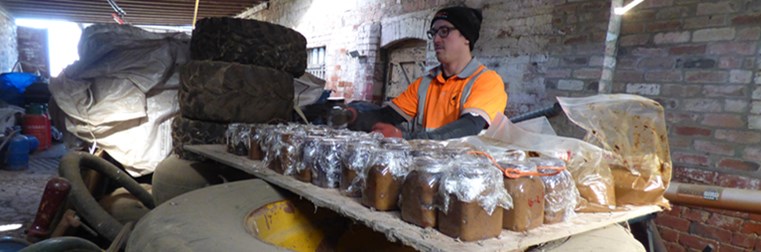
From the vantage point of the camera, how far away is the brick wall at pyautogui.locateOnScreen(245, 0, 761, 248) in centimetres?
227

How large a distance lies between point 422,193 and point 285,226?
621 mm

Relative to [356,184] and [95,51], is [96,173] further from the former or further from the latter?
[356,184]

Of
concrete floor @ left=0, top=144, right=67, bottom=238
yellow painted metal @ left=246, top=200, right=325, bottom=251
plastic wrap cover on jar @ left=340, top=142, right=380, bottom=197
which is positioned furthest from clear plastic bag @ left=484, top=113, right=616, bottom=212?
concrete floor @ left=0, top=144, right=67, bottom=238

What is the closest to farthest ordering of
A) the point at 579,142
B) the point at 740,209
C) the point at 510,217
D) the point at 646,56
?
the point at 510,217
the point at 579,142
the point at 740,209
the point at 646,56

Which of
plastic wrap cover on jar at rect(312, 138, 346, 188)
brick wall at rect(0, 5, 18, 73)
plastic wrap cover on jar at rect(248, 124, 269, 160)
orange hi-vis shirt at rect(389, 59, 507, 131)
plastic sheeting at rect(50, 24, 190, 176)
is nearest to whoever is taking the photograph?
plastic wrap cover on jar at rect(312, 138, 346, 188)

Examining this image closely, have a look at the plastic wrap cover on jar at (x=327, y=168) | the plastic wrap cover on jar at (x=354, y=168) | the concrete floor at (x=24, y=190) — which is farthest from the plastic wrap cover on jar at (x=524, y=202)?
the concrete floor at (x=24, y=190)

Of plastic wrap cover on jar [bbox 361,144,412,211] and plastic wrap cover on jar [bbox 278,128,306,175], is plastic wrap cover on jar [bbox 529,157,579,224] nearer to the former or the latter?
plastic wrap cover on jar [bbox 361,144,412,211]

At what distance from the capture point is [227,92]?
7.40 ft

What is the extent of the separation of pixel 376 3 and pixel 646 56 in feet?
9.94

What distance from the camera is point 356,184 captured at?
3.58ft

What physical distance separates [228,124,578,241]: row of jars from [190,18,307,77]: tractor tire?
4.14 ft

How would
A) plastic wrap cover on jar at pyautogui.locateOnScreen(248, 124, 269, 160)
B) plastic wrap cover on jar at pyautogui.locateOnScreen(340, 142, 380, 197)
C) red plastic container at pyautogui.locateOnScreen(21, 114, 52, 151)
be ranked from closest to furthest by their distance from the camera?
1. plastic wrap cover on jar at pyautogui.locateOnScreen(340, 142, 380, 197)
2. plastic wrap cover on jar at pyautogui.locateOnScreen(248, 124, 269, 160)
3. red plastic container at pyautogui.locateOnScreen(21, 114, 52, 151)

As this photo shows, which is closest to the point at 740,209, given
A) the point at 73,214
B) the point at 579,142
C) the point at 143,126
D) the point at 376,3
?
the point at 579,142

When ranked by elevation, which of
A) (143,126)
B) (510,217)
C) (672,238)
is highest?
(510,217)
